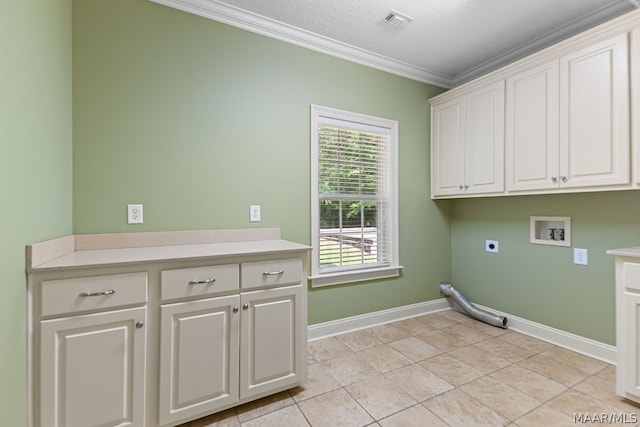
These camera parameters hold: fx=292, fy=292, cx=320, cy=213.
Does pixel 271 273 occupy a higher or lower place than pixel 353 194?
lower

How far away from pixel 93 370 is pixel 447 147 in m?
3.27

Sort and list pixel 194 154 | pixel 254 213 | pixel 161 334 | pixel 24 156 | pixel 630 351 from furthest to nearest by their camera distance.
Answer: pixel 254 213 → pixel 194 154 → pixel 630 351 → pixel 161 334 → pixel 24 156

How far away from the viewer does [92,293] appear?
1320mm

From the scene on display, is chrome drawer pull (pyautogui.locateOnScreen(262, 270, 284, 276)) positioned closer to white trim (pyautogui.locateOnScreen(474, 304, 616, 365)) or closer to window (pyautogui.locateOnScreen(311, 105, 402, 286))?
window (pyautogui.locateOnScreen(311, 105, 402, 286))

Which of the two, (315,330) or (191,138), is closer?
(191,138)

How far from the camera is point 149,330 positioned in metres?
1.45

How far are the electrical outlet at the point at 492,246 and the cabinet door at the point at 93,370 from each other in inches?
121

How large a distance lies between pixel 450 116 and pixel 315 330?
252 cm

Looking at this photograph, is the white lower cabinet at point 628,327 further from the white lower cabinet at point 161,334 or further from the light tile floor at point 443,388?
the white lower cabinet at point 161,334

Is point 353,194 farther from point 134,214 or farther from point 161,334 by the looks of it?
point 161,334

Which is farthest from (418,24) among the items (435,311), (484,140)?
(435,311)

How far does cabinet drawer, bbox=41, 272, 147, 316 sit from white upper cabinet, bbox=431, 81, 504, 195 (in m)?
2.79

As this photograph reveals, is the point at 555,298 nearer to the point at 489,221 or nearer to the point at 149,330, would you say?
the point at 489,221

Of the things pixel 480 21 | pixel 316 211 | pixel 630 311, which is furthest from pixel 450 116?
pixel 630 311
